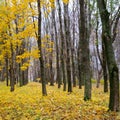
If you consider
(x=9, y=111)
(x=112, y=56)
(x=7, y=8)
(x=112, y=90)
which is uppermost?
(x=7, y=8)

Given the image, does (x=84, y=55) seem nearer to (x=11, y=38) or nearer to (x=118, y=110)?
(x=118, y=110)

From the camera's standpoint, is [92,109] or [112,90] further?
[92,109]

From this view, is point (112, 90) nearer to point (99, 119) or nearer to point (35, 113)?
point (99, 119)

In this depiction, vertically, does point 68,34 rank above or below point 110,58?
above

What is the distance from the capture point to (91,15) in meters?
28.4

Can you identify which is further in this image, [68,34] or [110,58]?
[68,34]

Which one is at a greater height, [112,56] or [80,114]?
[112,56]

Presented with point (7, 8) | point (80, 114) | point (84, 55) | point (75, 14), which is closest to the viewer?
point (80, 114)

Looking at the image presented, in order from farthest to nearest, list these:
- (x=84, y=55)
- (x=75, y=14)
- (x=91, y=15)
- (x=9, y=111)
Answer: (x=75, y=14)
(x=91, y=15)
(x=84, y=55)
(x=9, y=111)

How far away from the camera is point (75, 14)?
121ft

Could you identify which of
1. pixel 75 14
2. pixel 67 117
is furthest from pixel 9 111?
pixel 75 14

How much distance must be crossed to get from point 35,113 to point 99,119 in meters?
2.57

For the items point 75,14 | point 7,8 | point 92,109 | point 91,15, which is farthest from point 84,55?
point 75,14

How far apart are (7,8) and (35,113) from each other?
13678 mm
